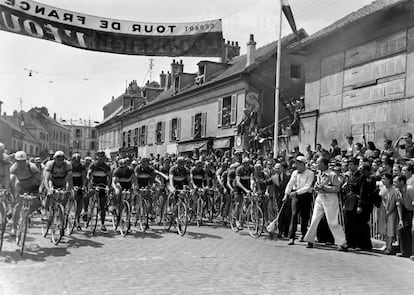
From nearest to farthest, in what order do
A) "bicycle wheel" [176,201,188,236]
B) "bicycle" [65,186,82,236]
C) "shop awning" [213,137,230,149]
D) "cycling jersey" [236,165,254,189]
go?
"bicycle" [65,186,82,236] < "bicycle wheel" [176,201,188,236] < "cycling jersey" [236,165,254,189] < "shop awning" [213,137,230,149]

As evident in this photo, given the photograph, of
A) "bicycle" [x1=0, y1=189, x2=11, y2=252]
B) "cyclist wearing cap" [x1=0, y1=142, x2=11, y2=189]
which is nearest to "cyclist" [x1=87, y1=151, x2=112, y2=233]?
"cyclist wearing cap" [x1=0, y1=142, x2=11, y2=189]

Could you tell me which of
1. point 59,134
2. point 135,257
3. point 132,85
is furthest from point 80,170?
point 59,134

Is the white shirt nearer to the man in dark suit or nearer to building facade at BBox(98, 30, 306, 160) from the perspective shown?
the man in dark suit

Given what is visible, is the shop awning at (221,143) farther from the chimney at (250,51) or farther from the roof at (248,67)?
the chimney at (250,51)

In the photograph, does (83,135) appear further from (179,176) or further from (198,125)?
(179,176)

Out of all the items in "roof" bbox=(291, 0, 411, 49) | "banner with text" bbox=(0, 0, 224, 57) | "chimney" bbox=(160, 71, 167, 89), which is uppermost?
"chimney" bbox=(160, 71, 167, 89)

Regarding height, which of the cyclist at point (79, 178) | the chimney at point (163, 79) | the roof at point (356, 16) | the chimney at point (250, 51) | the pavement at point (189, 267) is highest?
the chimney at point (163, 79)

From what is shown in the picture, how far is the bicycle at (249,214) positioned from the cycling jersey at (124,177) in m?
2.86

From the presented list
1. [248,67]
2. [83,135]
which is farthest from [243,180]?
[83,135]

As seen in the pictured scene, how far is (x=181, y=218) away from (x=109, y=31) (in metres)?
5.22

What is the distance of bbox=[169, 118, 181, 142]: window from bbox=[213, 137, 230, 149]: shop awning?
254 inches

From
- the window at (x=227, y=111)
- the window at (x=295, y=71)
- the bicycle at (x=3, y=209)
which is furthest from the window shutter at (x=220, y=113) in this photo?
the bicycle at (x=3, y=209)

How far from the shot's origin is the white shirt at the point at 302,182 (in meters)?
10.8

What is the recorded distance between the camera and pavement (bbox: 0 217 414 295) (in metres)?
6.47
